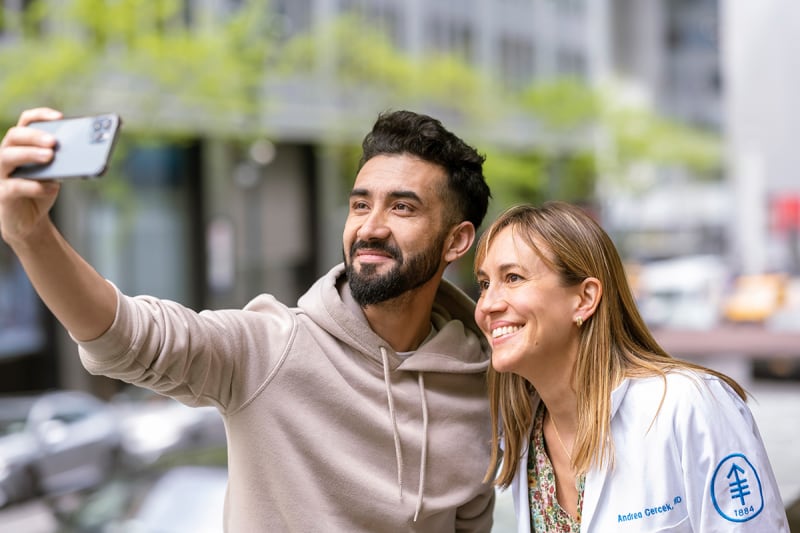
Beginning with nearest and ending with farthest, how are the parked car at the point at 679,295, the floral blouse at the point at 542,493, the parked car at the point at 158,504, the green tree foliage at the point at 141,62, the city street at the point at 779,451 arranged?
the floral blouse at the point at 542,493
the city street at the point at 779,451
the parked car at the point at 158,504
the green tree foliage at the point at 141,62
the parked car at the point at 679,295

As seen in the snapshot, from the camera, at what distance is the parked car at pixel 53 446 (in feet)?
25.1

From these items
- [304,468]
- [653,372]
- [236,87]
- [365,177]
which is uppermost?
[236,87]

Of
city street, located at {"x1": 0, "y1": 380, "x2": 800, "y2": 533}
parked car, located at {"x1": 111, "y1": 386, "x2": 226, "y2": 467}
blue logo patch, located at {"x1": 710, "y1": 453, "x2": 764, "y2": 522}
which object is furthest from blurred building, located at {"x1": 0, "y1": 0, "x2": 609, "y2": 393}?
blue logo patch, located at {"x1": 710, "y1": 453, "x2": 764, "y2": 522}

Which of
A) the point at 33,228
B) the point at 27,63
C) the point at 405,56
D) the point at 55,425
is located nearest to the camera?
the point at 33,228

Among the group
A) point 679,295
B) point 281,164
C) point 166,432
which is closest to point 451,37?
point 281,164

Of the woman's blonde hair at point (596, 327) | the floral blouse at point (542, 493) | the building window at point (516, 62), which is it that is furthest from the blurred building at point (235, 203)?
the woman's blonde hair at point (596, 327)

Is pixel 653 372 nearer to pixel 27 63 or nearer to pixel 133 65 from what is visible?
pixel 27 63

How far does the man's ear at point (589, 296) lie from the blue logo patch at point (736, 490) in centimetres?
32

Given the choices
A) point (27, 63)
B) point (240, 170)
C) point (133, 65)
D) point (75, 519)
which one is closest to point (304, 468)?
point (75, 519)

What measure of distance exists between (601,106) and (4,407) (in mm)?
18467

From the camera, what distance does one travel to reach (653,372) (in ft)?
5.95

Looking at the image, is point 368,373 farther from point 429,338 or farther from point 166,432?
point 166,432

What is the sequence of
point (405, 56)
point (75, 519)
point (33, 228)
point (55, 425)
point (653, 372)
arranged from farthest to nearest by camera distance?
1. point (405, 56)
2. point (55, 425)
3. point (75, 519)
4. point (653, 372)
5. point (33, 228)

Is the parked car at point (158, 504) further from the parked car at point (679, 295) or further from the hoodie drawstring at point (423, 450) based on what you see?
the parked car at point (679, 295)
